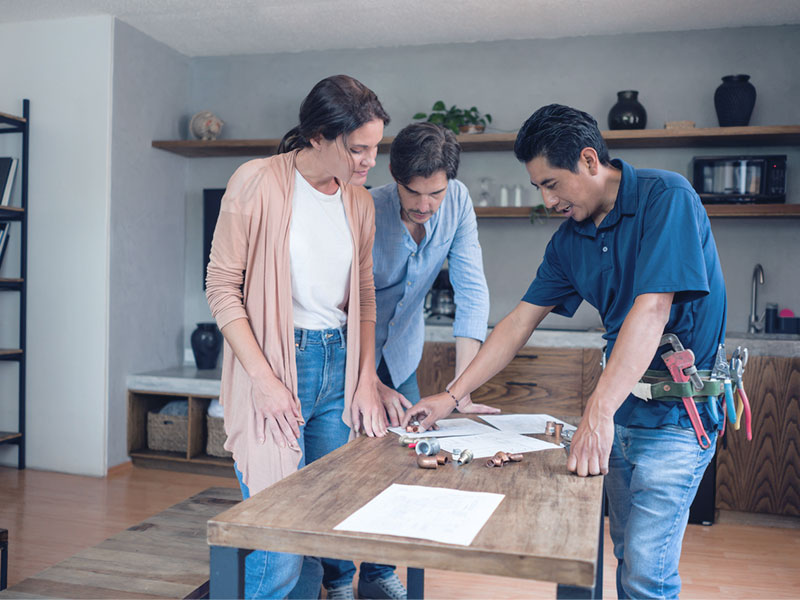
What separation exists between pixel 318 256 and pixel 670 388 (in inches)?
32.2

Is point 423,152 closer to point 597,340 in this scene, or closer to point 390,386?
point 390,386

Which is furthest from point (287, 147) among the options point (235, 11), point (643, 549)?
point (235, 11)

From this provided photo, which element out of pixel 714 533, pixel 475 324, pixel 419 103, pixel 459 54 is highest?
pixel 459 54

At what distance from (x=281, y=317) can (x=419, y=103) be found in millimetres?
3096

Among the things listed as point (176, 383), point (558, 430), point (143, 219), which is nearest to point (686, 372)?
point (558, 430)

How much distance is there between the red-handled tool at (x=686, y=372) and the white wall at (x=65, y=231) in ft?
11.0

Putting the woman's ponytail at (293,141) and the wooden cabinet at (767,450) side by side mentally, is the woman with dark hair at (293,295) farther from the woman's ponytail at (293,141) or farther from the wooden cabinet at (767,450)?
the wooden cabinet at (767,450)

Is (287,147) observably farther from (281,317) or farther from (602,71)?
(602,71)

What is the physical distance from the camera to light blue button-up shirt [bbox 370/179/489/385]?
86.1 inches

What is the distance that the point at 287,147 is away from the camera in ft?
5.89

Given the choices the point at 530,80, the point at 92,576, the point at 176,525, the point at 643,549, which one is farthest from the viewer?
the point at 530,80

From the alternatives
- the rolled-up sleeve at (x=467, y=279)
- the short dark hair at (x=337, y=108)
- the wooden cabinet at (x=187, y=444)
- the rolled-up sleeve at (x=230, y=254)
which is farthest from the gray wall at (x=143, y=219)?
the short dark hair at (x=337, y=108)

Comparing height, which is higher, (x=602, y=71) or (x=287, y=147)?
(x=602, y=71)

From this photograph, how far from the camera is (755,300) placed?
3.88 meters
